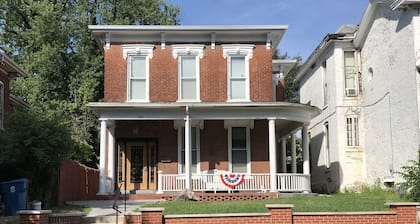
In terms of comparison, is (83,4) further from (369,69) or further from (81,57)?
(369,69)

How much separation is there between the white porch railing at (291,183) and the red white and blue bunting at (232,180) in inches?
62.2

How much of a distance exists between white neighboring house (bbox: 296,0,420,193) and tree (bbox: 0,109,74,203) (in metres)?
11.6

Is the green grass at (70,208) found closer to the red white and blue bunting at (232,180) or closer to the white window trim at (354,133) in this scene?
the red white and blue bunting at (232,180)

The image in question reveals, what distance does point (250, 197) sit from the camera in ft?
67.7

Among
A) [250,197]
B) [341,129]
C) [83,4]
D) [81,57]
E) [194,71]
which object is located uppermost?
[83,4]

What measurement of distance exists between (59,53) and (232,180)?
57.7 ft

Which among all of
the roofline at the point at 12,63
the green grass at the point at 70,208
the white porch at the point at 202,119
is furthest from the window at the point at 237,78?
the roofline at the point at 12,63

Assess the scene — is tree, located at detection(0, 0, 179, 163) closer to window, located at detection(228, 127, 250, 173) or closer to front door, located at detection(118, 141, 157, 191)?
front door, located at detection(118, 141, 157, 191)

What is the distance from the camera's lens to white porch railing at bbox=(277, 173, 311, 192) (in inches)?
853

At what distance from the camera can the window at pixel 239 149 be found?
76.8 feet

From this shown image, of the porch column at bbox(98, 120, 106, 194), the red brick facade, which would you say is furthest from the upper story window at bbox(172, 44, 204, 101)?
the porch column at bbox(98, 120, 106, 194)

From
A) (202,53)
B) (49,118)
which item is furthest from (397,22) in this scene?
(49,118)

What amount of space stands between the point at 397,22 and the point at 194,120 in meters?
8.63

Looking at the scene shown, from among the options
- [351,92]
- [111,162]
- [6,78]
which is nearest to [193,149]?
[111,162]
